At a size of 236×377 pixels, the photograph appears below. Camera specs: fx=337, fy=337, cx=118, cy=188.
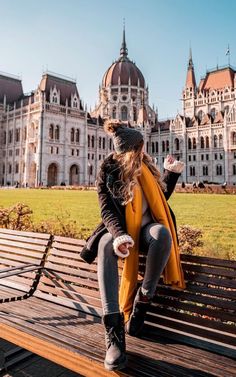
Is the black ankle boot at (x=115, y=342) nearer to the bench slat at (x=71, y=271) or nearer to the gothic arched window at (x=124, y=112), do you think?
the bench slat at (x=71, y=271)

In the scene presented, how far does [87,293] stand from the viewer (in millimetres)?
3496

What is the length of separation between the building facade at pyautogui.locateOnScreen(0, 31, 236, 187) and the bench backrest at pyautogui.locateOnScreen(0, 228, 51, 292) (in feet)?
162

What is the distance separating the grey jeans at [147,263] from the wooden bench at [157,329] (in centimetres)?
36

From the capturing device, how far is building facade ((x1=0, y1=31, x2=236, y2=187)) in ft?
182

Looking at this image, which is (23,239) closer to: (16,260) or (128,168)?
(16,260)

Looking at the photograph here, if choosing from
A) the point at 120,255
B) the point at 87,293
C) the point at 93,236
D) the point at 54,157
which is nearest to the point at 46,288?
the point at 87,293

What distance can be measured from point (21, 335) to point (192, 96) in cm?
A: 7673

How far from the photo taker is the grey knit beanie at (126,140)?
2.90 m

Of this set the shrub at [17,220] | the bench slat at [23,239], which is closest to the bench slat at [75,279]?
the bench slat at [23,239]

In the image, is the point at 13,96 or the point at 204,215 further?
the point at 13,96

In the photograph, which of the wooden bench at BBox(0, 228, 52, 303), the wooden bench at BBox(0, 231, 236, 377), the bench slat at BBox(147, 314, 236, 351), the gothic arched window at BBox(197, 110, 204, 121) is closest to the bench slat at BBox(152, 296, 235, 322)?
the wooden bench at BBox(0, 231, 236, 377)

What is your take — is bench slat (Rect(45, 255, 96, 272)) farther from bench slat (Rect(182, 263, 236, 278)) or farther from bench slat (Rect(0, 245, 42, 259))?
bench slat (Rect(182, 263, 236, 278))

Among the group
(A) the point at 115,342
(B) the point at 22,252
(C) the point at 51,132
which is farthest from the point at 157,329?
(C) the point at 51,132

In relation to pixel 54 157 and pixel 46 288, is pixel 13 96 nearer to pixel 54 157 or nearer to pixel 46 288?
pixel 54 157
